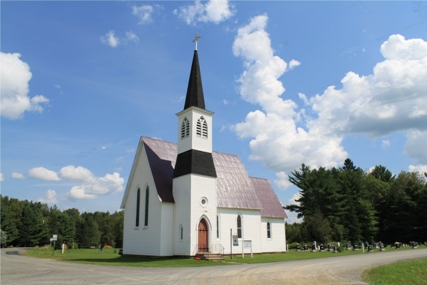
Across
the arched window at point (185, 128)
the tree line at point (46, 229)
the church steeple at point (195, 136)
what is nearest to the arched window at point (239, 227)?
the church steeple at point (195, 136)

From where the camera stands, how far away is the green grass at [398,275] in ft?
49.7

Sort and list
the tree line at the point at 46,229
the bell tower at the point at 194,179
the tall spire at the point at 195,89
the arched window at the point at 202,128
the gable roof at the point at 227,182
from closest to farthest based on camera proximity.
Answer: the bell tower at the point at 194,179
the arched window at the point at 202,128
the gable roof at the point at 227,182
the tall spire at the point at 195,89
the tree line at the point at 46,229

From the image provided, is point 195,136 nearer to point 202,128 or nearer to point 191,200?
point 202,128

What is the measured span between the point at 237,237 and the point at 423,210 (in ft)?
133

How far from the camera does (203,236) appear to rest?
29.7m

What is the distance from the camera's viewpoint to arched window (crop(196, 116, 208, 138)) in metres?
31.7

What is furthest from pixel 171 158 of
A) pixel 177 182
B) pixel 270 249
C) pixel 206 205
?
pixel 270 249

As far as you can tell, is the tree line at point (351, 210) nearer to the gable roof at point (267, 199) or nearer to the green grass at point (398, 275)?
the gable roof at point (267, 199)

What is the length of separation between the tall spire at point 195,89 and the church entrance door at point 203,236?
1057cm

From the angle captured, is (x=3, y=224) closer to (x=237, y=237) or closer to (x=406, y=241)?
(x=237, y=237)

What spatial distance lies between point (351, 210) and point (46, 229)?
236 feet

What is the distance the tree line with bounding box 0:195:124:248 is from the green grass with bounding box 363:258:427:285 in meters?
73.8

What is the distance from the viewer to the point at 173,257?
1139 inches

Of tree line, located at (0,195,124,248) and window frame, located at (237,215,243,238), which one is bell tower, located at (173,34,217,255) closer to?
window frame, located at (237,215,243,238)
